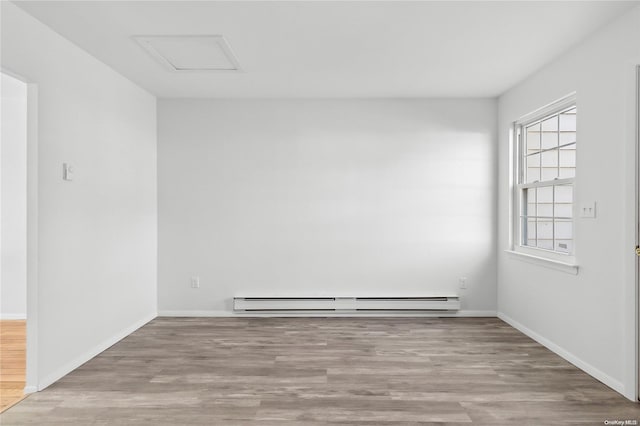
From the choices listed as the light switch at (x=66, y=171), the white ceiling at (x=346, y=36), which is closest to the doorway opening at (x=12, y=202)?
the white ceiling at (x=346, y=36)

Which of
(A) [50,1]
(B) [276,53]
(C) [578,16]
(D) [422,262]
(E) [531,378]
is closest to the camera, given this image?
(A) [50,1]

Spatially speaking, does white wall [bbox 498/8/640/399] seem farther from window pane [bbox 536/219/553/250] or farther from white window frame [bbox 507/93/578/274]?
window pane [bbox 536/219/553/250]

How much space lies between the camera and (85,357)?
3443 millimetres

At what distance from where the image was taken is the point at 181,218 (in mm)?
4949

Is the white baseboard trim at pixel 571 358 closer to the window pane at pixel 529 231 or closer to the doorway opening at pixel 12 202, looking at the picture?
the window pane at pixel 529 231

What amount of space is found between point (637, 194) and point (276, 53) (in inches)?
110

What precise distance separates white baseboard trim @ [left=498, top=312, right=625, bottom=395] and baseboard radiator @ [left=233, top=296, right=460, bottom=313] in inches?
28.7

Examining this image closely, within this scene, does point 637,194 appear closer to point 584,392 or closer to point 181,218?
point 584,392

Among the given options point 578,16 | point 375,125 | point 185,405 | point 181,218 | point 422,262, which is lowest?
point 185,405

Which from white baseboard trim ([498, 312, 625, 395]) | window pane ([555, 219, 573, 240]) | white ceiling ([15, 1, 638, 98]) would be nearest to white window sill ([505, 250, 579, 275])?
window pane ([555, 219, 573, 240])

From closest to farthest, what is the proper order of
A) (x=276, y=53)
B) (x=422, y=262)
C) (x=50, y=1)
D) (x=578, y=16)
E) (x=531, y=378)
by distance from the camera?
(x=50, y=1)
(x=578, y=16)
(x=531, y=378)
(x=276, y=53)
(x=422, y=262)

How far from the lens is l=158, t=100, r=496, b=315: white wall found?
4.93 metres

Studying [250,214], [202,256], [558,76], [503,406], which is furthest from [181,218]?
[558,76]

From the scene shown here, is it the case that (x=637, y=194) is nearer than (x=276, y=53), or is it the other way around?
(x=637, y=194)
